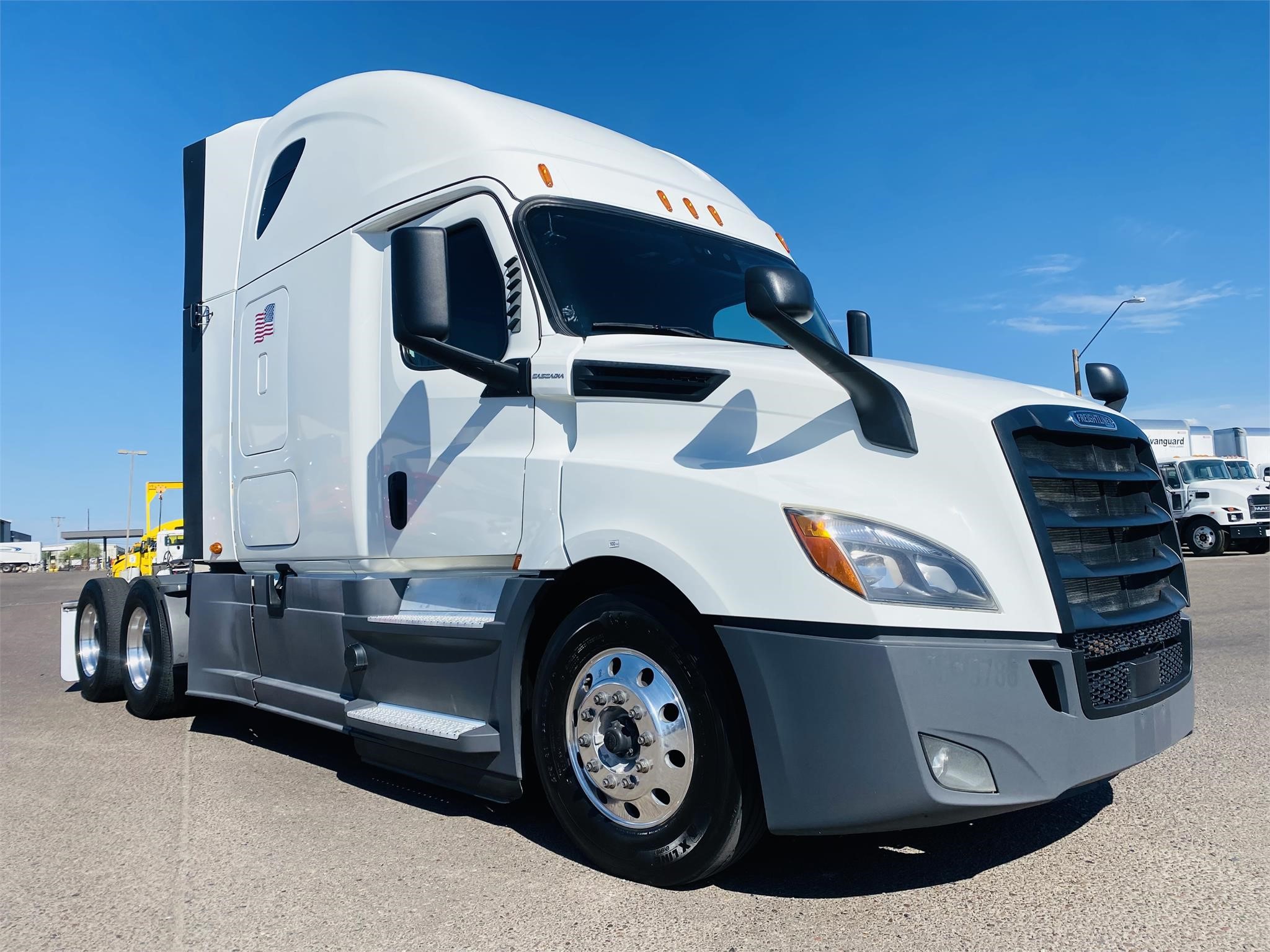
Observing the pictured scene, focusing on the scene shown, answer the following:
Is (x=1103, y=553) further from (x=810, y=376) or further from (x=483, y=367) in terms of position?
(x=483, y=367)

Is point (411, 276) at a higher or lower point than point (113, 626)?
higher

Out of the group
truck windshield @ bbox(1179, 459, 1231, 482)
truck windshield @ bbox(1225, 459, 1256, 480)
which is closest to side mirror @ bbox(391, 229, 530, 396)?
truck windshield @ bbox(1179, 459, 1231, 482)

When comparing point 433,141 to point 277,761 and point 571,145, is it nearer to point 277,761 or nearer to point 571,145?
point 571,145

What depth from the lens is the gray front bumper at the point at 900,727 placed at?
9.58 ft

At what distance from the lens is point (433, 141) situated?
15.3 feet

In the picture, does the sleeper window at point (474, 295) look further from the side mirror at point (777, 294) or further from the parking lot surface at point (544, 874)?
the parking lot surface at point (544, 874)

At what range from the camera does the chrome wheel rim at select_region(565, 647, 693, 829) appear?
3375 millimetres

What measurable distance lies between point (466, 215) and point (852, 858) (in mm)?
3094

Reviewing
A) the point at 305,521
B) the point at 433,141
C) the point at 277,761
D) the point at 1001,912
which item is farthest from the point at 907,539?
the point at 277,761

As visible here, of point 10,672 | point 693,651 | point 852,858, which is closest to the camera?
point 693,651

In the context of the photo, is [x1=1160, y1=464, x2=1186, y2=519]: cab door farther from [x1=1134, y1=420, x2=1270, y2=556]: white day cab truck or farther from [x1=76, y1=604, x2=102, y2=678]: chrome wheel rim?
[x1=76, y1=604, x2=102, y2=678]: chrome wheel rim

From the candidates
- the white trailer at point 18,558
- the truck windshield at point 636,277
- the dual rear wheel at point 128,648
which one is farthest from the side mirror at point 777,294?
the white trailer at point 18,558

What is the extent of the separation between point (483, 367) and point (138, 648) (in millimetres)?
4855

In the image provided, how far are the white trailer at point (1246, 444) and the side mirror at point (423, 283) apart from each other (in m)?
39.7
